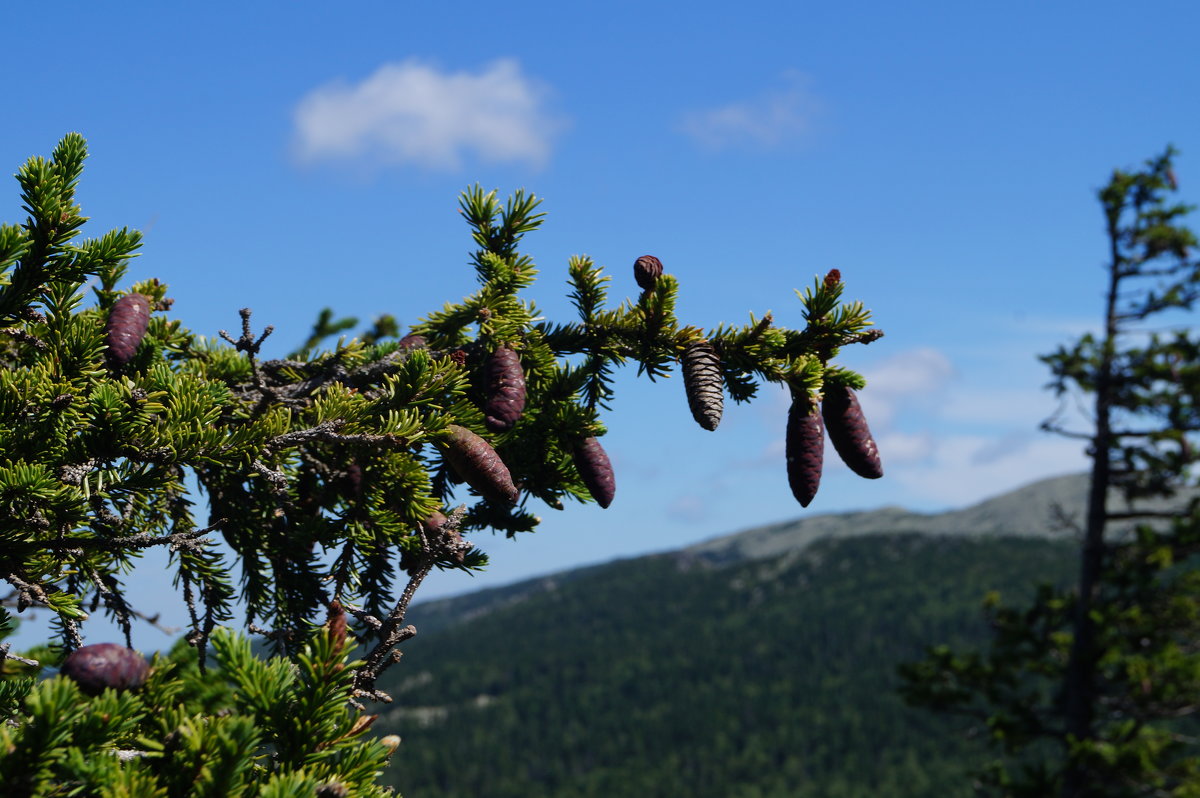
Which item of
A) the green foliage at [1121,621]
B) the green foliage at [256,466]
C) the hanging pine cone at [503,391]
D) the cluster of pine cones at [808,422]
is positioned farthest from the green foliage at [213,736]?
the green foliage at [1121,621]

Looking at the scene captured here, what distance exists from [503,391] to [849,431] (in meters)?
1.04

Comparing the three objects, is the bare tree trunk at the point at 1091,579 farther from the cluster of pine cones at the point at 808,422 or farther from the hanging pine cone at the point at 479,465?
the hanging pine cone at the point at 479,465

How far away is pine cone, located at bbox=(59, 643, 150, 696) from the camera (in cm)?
168

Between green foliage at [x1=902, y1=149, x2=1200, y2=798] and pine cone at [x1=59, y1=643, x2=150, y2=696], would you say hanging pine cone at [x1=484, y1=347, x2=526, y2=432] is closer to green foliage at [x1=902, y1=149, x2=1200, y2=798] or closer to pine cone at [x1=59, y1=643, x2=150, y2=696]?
pine cone at [x1=59, y1=643, x2=150, y2=696]

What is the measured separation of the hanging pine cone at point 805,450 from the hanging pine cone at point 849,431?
0.24 ft

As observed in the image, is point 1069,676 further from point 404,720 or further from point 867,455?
point 404,720

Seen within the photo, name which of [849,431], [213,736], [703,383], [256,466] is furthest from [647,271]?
[213,736]

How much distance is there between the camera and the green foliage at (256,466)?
5.51 feet

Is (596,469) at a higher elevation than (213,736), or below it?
higher

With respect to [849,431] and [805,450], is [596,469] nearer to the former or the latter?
[805,450]

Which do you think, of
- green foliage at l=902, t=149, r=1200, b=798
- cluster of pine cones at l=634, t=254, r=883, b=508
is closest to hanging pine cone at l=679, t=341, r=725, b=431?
cluster of pine cones at l=634, t=254, r=883, b=508

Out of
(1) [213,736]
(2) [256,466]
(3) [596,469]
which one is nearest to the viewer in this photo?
(1) [213,736]

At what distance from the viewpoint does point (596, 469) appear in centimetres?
274

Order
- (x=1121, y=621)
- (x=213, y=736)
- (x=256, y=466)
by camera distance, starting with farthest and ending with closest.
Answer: (x=1121, y=621), (x=256, y=466), (x=213, y=736)
